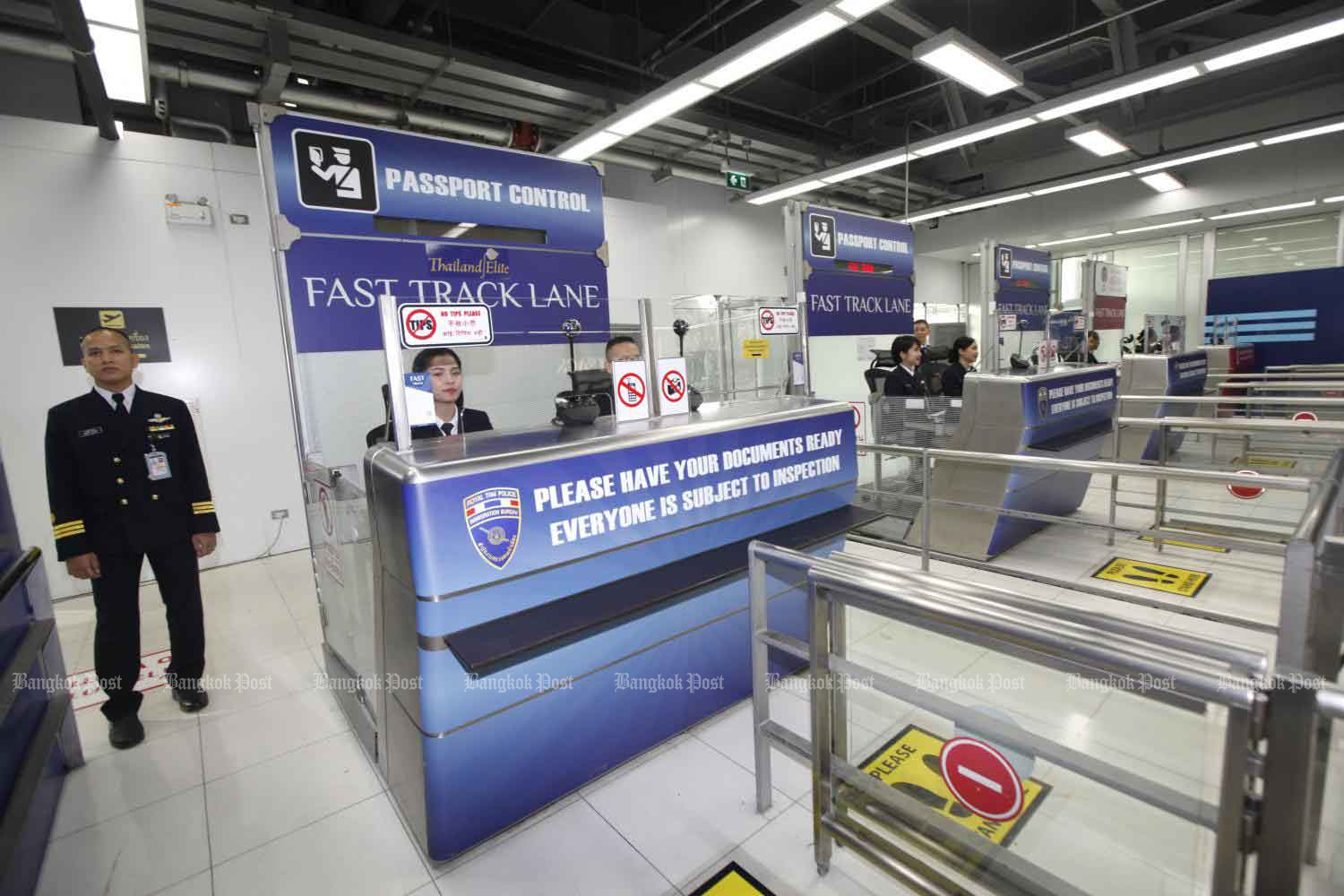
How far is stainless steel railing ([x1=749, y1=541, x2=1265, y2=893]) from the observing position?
968 mm

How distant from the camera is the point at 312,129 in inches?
90.2

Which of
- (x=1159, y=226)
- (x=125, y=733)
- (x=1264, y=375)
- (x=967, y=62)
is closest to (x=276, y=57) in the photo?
(x=125, y=733)

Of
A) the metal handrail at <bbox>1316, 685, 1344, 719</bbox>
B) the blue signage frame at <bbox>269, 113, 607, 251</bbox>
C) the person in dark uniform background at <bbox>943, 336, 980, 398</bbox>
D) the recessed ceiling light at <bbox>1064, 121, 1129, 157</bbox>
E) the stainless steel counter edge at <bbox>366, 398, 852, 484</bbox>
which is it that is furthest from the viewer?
the recessed ceiling light at <bbox>1064, 121, 1129, 157</bbox>

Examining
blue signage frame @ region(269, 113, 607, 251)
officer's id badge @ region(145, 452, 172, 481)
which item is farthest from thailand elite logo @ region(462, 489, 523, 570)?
officer's id badge @ region(145, 452, 172, 481)

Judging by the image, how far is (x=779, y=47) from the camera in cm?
395

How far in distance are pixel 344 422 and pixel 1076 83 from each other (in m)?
8.73

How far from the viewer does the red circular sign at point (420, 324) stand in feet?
6.34

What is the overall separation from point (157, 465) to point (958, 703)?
310 centimetres

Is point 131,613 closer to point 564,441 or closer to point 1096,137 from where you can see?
point 564,441

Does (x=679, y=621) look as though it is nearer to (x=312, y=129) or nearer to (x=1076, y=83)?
(x=312, y=129)

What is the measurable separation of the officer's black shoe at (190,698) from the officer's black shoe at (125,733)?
21cm

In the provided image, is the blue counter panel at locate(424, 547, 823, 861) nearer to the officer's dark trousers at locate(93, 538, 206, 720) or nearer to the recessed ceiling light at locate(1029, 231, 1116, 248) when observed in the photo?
the officer's dark trousers at locate(93, 538, 206, 720)

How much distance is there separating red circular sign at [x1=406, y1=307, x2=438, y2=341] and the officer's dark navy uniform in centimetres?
150

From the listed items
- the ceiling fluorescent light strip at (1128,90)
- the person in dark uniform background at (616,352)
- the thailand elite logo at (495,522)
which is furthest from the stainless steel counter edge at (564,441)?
the ceiling fluorescent light strip at (1128,90)
